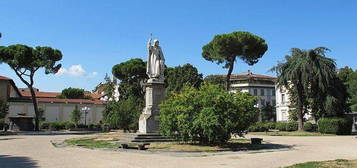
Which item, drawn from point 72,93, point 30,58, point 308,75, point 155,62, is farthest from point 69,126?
point 155,62

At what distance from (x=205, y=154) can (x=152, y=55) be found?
9.46 m

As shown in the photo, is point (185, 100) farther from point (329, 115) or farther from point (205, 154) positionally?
point (329, 115)

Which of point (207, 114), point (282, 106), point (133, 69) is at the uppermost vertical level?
Result: point (133, 69)

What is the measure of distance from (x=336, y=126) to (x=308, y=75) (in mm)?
5122

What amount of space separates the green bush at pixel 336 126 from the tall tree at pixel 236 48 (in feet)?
39.5

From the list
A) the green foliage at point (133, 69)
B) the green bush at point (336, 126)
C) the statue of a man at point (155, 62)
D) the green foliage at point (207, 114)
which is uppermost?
the green foliage at point (133, 69)

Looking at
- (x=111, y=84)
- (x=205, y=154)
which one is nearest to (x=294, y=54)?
(x=205, y=154)

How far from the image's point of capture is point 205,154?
1388cm

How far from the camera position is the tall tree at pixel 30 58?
43.9 meters

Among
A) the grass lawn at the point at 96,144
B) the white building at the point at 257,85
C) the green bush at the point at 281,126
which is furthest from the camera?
the white building at the point at 257,85

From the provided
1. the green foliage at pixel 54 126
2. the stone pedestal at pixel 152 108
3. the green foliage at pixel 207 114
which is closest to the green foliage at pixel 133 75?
the green foliage at pixel 54 126

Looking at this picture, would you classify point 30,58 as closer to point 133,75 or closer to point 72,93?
point 133,75

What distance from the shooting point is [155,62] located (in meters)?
21.7

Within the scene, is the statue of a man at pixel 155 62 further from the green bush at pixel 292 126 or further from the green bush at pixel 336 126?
the green bush at pixel 292 126
